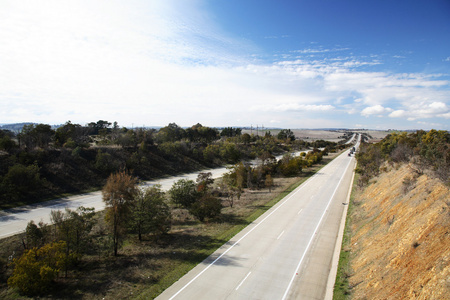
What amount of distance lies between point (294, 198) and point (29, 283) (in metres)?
27.9

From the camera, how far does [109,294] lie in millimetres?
12922

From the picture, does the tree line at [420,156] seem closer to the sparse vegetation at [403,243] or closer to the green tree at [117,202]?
the sparse vegetation at [403,243]

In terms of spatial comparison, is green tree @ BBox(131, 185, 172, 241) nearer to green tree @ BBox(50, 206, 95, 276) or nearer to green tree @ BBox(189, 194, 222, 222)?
green tree @ BBox(50, 206, 95, 276)

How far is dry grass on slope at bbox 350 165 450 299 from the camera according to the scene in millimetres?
9930

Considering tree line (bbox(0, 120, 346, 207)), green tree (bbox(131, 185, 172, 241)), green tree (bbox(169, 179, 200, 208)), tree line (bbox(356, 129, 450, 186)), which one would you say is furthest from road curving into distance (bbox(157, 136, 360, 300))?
tree line (bbox(0, 120, 346, 207))

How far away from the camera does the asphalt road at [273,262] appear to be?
1305 cm

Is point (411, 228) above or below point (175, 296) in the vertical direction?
above

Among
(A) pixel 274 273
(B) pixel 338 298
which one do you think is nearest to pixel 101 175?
(A) pixel 274 273

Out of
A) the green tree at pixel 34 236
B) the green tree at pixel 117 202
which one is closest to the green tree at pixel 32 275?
the green tree at pixel 34 236

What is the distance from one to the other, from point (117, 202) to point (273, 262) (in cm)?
1191

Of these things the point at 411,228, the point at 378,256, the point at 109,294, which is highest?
the point at 411,228

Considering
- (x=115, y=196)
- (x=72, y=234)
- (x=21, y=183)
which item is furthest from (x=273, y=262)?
(x=21, y=183)

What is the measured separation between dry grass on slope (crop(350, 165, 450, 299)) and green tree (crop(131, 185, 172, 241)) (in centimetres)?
1472

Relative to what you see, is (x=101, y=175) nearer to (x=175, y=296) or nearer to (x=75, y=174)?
(x=75, y=174)
